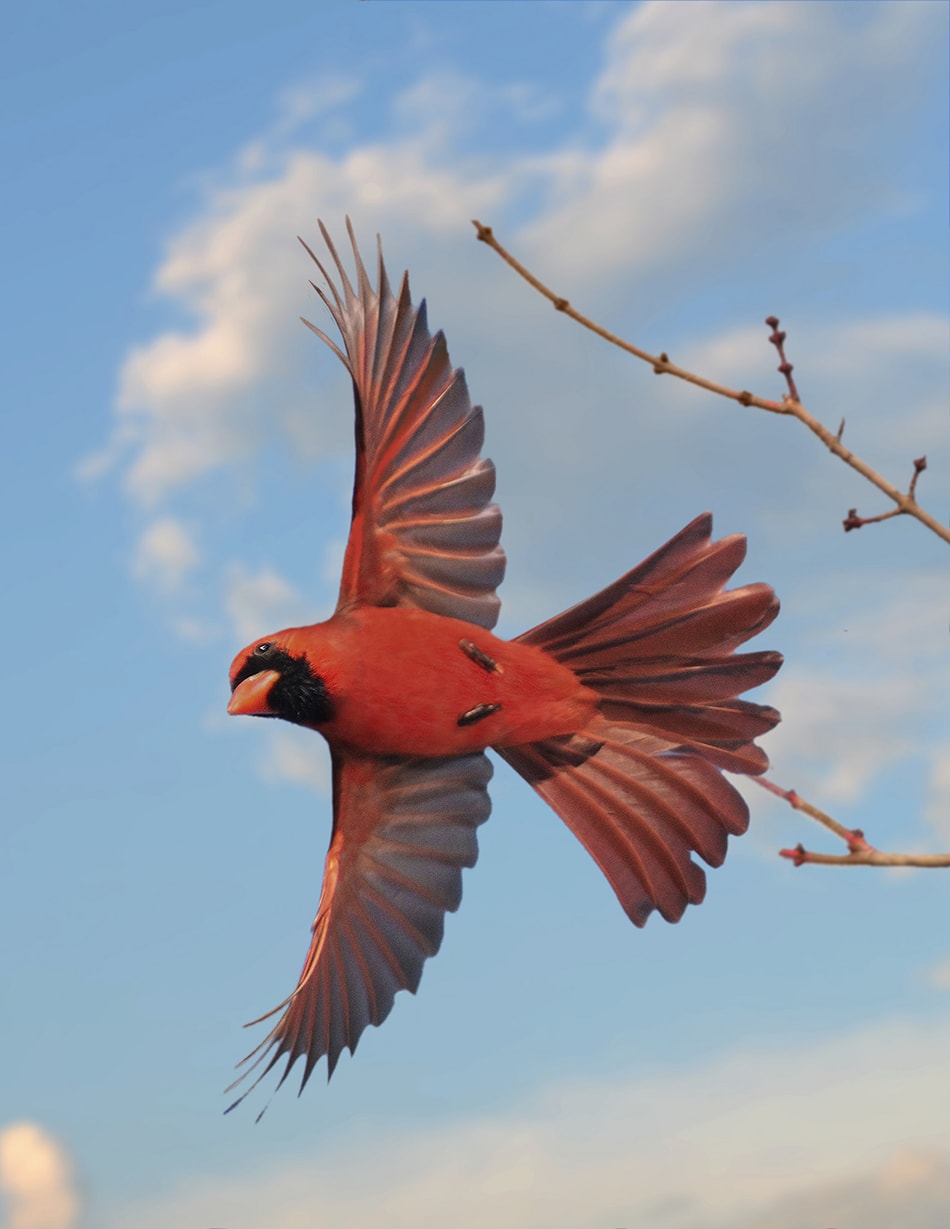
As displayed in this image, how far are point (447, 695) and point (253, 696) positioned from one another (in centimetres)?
66

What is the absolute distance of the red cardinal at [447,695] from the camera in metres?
4.82

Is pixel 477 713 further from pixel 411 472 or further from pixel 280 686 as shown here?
pixel 411 472

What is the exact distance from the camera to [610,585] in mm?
5027

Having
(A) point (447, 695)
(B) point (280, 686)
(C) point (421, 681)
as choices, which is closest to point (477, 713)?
(A) point (447, 695)

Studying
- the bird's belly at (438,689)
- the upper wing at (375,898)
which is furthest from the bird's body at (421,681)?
the upper wing at (375,898)

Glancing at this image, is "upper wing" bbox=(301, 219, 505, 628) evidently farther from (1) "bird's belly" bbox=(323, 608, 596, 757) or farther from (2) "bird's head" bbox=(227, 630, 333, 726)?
(2) "bird's head" bbox=(227, 630, 333, 726)

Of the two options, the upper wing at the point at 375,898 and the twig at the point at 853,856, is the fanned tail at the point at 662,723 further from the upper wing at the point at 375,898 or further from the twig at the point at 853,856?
the twig at the point at 853,856

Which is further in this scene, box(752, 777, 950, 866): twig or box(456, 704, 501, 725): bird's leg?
box(456, 704, 501, 725): bird's leg

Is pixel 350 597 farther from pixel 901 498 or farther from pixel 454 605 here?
pixel 901 498

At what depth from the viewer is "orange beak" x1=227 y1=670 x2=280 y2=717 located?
15.6ft

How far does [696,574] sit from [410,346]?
1.34 metres

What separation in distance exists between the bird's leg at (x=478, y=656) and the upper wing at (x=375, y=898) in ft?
1.98

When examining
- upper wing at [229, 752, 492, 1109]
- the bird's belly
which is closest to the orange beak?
the bird's belly

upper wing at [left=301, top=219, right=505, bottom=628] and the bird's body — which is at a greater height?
upper wing at [left=301, top=219, right=505, bottom=628]
